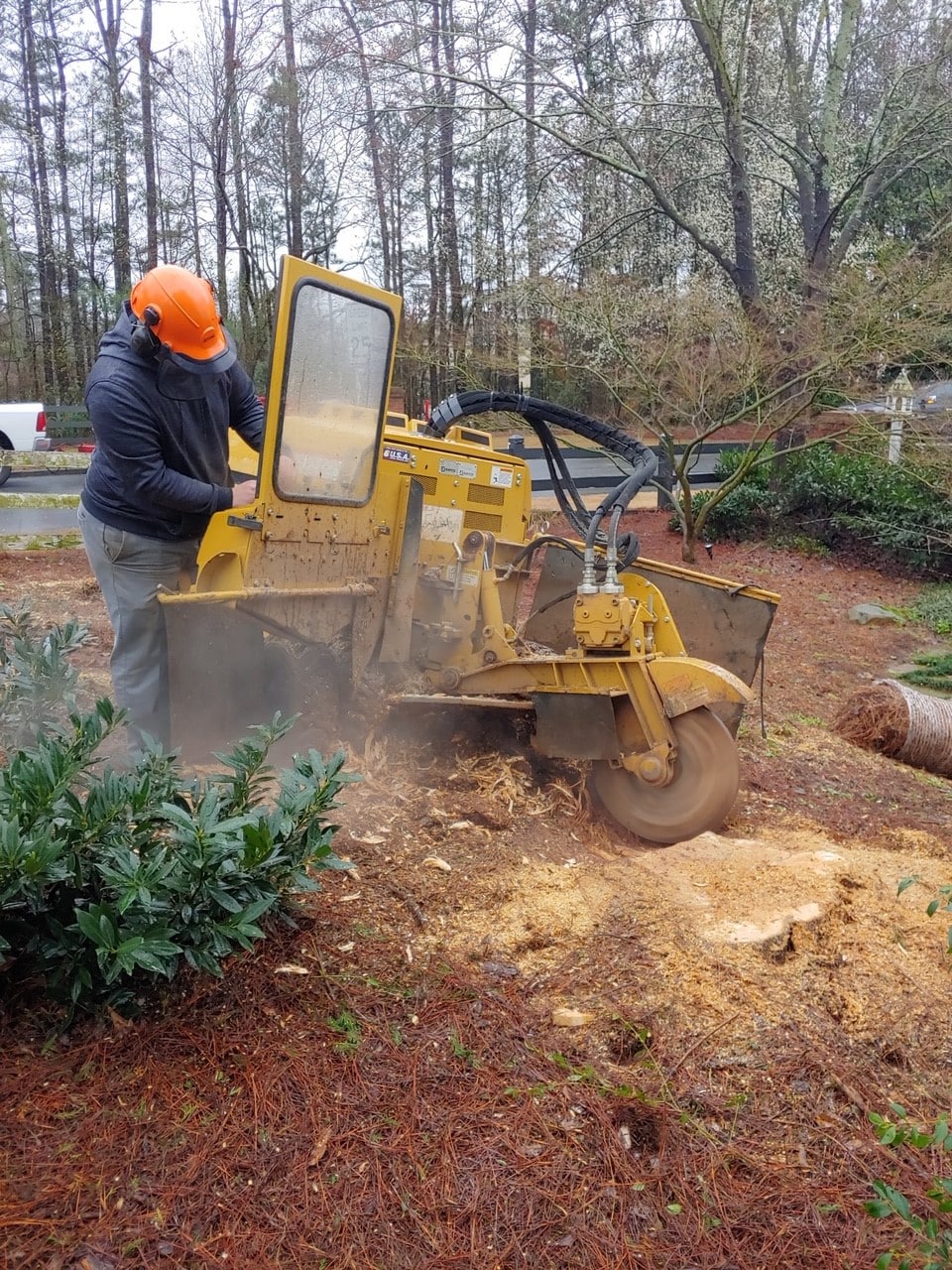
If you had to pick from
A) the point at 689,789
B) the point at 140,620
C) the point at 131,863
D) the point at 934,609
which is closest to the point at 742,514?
the point at 934,609

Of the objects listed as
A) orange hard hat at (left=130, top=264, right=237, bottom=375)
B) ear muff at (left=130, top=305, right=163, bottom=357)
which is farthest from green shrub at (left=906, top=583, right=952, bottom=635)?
ear muff at (left=130, top=305, right=163, bottom=357)

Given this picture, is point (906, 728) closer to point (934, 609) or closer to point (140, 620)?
point (140, 620)

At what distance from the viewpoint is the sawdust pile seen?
654 cm

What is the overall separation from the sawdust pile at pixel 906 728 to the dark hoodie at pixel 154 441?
4361 millimetres

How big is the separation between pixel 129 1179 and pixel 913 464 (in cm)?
1212

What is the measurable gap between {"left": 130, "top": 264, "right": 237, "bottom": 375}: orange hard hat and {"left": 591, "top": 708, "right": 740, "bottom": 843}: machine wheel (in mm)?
2418

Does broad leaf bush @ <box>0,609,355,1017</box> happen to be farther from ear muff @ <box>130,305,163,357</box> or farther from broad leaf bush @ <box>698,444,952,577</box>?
broad leaf bush @ <box>698,444,952,577</box>

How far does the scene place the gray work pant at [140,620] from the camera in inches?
172

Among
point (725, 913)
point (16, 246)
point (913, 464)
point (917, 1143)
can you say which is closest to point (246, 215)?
point (16, 246)

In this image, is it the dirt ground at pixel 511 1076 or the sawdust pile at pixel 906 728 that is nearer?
the dirt ground at pixel 511 1076

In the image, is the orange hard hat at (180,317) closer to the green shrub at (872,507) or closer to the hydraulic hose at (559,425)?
the hydraulic hose at (559,425)

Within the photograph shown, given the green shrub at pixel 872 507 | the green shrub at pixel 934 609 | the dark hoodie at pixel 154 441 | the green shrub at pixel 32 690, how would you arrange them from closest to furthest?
the green shrub at pixel 32 690 < the dark hoodie at pixel 154 441 < the green shrub at pixel 934 609 < the green shrub at pixel 872 507

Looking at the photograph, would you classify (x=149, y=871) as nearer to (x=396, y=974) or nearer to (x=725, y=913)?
(x=396, y=974)

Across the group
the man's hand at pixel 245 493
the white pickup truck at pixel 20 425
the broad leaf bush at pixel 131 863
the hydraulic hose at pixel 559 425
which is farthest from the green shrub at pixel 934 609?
the white pickup truck at pixel 20 425
